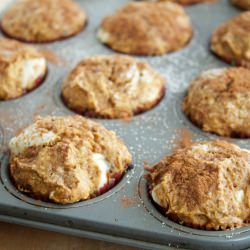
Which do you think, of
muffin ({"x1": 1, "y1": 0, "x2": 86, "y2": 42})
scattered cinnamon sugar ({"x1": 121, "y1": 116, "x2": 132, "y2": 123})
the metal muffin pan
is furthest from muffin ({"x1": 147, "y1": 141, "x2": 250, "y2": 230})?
muffin ({"x1": 1, "y1": 0, "x2": 86, "y2": 42})

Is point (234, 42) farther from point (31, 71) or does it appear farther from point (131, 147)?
point (31, 71)

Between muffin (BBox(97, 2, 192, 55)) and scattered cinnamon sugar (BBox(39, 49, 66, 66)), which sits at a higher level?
muffin (BBox(97, 2, 192, 55))

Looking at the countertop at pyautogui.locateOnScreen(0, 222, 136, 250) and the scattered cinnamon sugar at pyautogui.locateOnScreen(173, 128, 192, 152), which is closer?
the countertop at pyautogui.locateOnScreen(0, 222, 136, 250)

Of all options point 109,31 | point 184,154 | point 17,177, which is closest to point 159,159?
point 184,154

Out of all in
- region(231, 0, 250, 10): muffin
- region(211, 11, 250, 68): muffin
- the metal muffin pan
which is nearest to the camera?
the metal muffin pan

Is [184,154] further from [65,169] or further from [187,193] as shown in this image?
[65,169]

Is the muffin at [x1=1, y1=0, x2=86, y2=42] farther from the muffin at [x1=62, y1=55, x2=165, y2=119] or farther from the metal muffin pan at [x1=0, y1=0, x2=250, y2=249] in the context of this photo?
the muffin at [x1=62, y1=55, x2=165, y2=119]

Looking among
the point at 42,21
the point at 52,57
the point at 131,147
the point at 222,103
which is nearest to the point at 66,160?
the point at 131,147
